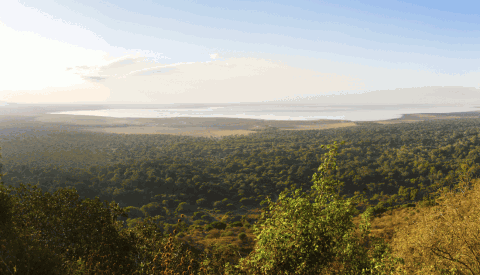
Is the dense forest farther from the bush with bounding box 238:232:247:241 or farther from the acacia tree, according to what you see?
the acacia tree

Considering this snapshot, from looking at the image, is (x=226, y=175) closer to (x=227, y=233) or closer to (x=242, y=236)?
(x=227, y=233)

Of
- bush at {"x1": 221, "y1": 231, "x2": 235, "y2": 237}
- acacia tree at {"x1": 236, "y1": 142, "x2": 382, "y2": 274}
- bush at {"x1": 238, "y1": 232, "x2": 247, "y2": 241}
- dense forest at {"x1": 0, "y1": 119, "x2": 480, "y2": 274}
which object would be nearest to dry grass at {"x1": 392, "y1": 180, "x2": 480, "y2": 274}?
acacia tree at {"x1": 236, "y1": 142, "x2": 382, "y2": 274}

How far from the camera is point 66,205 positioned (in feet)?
50.7

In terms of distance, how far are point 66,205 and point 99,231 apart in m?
2.56

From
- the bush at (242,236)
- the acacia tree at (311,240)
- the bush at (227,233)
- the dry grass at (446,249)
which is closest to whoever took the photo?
the dry grass at (446,249)

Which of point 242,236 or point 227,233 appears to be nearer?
point 242,236

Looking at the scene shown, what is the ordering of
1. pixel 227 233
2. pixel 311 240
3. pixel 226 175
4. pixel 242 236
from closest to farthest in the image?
pixel 311 240
pixel 242 236
pixel 227 233
pixel 226 175

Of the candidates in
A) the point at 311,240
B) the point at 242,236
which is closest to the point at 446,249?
the point at 311,240

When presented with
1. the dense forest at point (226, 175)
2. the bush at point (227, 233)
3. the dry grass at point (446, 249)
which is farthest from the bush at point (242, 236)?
the dry grass at point (446, 249)

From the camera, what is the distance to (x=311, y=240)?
984 centimetres

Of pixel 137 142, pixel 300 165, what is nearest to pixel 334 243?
pixel 300 165

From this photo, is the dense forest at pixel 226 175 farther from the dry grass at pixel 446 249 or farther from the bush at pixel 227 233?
the dry grass at pixel 446 249

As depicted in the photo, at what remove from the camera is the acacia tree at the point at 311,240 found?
30.9 feet

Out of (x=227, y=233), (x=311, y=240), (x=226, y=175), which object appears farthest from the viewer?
(x=226, y=175)
